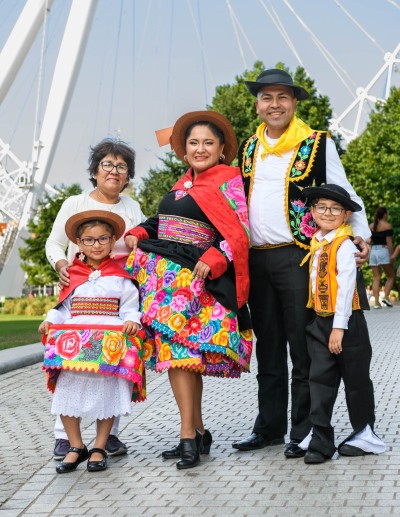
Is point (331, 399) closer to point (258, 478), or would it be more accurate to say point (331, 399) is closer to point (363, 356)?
point (363, 356)

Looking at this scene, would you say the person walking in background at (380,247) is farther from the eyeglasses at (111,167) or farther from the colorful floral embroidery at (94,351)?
the colorful floral embroidery at (94,351)

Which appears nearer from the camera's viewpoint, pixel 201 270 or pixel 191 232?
pixel 201 270

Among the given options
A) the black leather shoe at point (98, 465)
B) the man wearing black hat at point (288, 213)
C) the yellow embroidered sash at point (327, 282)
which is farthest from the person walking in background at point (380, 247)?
the black leather shoe at point (98, 465)

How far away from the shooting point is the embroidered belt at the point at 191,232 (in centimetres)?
625

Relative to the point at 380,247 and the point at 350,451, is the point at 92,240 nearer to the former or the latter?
the point at 350,451

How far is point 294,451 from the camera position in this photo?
6.20 m

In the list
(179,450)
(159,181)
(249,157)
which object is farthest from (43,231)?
(179,450)

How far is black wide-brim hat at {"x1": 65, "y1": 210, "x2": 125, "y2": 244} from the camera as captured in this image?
250 inches

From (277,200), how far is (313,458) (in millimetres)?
1513

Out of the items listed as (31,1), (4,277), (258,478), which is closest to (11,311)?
(31,1)

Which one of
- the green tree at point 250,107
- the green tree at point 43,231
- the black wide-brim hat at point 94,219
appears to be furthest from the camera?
the green tree at point 250,107

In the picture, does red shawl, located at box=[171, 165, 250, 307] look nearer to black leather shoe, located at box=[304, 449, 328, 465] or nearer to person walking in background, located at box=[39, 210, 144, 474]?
person walking in background, located at box=[39, 210, 144, 474]

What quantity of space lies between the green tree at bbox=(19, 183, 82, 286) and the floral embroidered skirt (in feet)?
125

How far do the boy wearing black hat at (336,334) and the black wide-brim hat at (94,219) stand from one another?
3.61 ft
